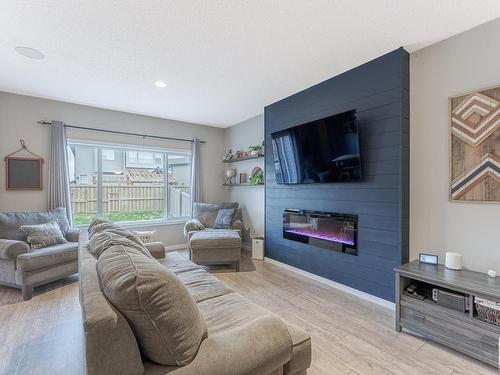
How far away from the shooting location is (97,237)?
1.77m

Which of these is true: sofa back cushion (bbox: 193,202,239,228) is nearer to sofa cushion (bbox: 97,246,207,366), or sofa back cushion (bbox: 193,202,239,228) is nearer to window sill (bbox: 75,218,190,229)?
window sill (bbox: 75,218,190,229)

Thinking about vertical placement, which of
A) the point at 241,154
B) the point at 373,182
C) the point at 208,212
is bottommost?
the point at 208,212

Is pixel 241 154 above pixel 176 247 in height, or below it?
above

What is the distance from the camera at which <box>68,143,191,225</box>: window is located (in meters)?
4.25

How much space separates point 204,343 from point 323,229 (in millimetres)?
2426

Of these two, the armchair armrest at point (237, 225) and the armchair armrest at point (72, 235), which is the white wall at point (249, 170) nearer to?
the armchair armrest at point (237, 225)

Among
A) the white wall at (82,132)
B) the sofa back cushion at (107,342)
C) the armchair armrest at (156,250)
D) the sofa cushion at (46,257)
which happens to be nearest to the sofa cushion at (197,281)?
the armchair armrest at (156,250)

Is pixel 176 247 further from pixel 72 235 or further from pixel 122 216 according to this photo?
pixel 72 235

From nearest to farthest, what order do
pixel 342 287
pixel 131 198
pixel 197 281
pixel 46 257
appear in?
pixel 197 281 → pixel 46 257 → pixel 342 287 → pixel 131 198

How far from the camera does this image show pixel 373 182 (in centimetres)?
266

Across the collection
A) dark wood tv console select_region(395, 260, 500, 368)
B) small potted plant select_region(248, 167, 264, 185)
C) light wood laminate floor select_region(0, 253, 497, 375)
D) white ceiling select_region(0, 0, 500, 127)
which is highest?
white ceiling select_region(0, 0, 500, 127)

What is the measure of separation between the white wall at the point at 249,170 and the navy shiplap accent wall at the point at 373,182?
1268 mm

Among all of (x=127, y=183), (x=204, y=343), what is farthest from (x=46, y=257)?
(x=204, y=343)

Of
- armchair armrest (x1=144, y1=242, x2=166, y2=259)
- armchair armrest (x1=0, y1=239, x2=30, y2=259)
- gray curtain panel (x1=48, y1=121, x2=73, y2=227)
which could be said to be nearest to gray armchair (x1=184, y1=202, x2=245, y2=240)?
armchair armrest (x1=144, y1=242, x2=166, y2=259)
